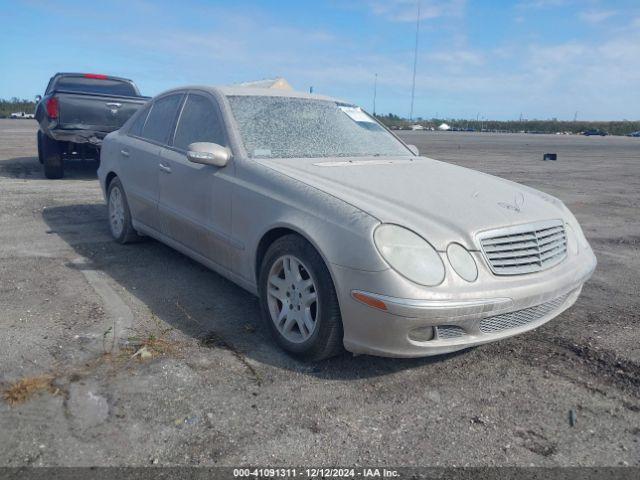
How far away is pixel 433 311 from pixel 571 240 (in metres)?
1.44

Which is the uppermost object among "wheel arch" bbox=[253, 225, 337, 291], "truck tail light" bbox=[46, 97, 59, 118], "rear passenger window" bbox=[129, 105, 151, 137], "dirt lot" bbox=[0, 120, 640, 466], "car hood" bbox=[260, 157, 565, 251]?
"truck tail light" bbox=[46, 97, 59, 118]

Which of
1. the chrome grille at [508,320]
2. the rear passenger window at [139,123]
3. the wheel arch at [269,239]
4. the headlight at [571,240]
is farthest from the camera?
the rear passenger window at [139,123]

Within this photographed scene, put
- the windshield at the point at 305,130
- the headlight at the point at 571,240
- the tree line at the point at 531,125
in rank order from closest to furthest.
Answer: the headlight at the point at 571,240, the windshield at the point at 305,130, the tree line at the point at 531,125

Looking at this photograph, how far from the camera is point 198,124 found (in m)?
4.77

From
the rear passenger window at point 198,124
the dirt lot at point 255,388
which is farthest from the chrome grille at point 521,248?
the rear passenger window at point 198,124

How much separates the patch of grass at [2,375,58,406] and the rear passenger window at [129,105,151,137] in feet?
9.93

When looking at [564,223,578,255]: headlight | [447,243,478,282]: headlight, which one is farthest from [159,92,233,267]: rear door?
[564,223,578,255]: headlight

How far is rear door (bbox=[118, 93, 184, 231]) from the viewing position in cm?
515

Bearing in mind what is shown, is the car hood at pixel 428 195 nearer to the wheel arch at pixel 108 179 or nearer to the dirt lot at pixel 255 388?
the dirt lot at pixel 255 388

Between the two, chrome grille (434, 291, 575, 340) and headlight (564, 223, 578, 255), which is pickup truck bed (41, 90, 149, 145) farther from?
chrome grille (434, 291, 575, 340)

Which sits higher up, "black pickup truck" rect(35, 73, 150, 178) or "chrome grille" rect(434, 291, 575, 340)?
"black pickup truck" rect(35, 73, 150, 178)

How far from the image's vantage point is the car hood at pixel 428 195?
328 cm

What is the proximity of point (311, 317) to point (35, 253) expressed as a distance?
3.39m

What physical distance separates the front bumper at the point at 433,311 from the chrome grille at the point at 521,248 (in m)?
0.07
